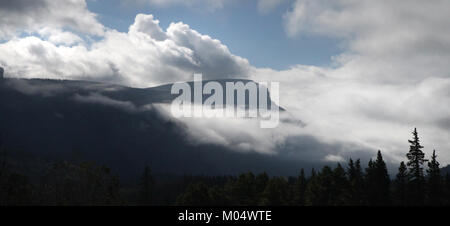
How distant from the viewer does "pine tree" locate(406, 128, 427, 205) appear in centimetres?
5678

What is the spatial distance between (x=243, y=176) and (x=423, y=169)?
106 ft

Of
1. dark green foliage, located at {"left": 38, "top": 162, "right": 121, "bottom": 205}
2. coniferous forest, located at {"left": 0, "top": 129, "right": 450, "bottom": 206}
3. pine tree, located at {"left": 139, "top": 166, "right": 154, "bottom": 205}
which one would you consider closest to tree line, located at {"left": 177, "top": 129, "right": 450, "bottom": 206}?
coniferous forest, located at {"left": 0, "top": 129, "right": 450, "bottom": 206}

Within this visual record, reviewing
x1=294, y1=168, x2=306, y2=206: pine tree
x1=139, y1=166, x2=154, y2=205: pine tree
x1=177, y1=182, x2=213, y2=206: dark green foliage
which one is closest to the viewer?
x1=177, y1=182, x2=213, y2=206: dark green foliage

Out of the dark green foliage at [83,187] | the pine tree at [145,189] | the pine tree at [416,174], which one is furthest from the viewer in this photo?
the pine tree at [145,189]

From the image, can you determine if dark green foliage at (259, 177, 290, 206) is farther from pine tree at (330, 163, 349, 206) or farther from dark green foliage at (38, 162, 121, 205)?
dark green foliage at (38, 162, 121, 205)

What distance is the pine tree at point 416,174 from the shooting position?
56781mm

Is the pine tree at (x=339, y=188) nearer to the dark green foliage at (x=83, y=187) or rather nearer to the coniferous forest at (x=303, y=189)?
the coniferous forest at (x=303, y=189)

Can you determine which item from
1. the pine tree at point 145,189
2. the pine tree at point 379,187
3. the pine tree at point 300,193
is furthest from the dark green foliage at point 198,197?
the pine tree at point 145,189
